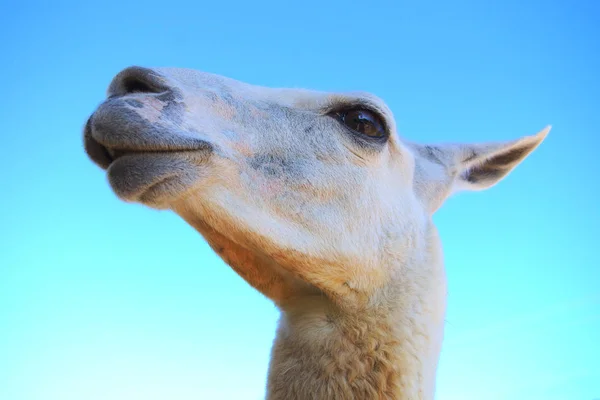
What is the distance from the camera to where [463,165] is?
412 cm

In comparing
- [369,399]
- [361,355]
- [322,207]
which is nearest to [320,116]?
[322,207]

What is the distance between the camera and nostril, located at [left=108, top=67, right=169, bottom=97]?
248 cm

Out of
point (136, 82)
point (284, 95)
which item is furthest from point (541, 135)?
point (136, 82)

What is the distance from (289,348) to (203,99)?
139 cm

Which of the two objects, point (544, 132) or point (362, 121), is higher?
point (544, 132)

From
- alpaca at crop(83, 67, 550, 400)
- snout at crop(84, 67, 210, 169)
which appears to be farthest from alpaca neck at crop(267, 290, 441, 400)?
snout at crop(84, 67, 210, 169)

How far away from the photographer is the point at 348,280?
Result: 288 centimetres

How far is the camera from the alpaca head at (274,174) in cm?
238

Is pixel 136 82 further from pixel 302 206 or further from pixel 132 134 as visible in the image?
pixel 302 206

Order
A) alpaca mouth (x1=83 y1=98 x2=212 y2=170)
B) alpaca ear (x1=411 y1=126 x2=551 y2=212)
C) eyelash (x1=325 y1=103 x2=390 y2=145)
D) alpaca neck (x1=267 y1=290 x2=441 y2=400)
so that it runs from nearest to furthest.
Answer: alpaca mouth (x1=83 y1=98 x2=212 y2=170)
alpaca neck (x1=267 y1=290 x2=441 y2=400)
eyelash (x1=325 y1=103 x2=390 y2=145)
alpaca ear (x1=411 y1=126 x2=551 y2=212)

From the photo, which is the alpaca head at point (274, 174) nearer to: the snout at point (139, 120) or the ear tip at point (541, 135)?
the snout at point (139, 120)

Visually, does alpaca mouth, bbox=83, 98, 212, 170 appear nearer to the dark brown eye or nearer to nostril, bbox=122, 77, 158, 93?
nostril, bbox=122, 77, 158, 93

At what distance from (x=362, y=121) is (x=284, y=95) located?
491 mm

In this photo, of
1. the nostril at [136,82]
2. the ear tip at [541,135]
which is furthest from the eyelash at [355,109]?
the ear tip at [541,135]
